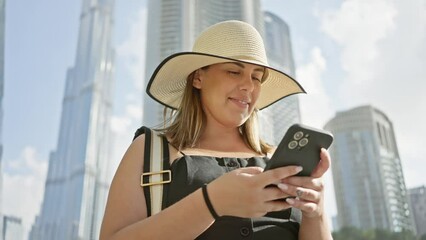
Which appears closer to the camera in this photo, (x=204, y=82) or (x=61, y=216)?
(x=204, y=82)

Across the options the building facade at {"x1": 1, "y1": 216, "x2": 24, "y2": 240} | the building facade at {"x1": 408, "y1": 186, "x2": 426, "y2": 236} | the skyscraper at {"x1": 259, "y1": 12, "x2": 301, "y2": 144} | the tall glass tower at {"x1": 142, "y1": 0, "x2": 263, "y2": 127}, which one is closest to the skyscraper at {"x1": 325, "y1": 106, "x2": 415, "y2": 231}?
the building facade at {"x1": 408, "y1": 186, "x2": 426, "y2": 236}

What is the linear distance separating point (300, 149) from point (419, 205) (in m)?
28.3

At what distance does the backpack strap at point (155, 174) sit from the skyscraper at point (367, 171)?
29354 mm

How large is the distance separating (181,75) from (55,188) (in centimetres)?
5033

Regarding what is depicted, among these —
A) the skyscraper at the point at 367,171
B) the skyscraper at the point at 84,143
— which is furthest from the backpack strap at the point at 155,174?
the skyscraper at the point at 84,143

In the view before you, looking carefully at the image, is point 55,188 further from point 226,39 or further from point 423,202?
point 226,39

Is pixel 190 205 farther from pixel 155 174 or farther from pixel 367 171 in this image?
pixel 367 171

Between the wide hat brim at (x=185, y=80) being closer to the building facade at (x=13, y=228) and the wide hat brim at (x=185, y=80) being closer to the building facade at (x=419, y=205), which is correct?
the building facade at (x=13, y=228)

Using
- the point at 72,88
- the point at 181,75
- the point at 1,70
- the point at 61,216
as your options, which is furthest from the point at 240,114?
the point at 72,88

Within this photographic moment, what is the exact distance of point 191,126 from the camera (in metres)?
0.80

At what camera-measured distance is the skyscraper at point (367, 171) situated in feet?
94.3

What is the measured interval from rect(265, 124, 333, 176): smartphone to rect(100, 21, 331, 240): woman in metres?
0.01

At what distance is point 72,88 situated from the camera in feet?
164

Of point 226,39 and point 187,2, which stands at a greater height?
point 187,2
